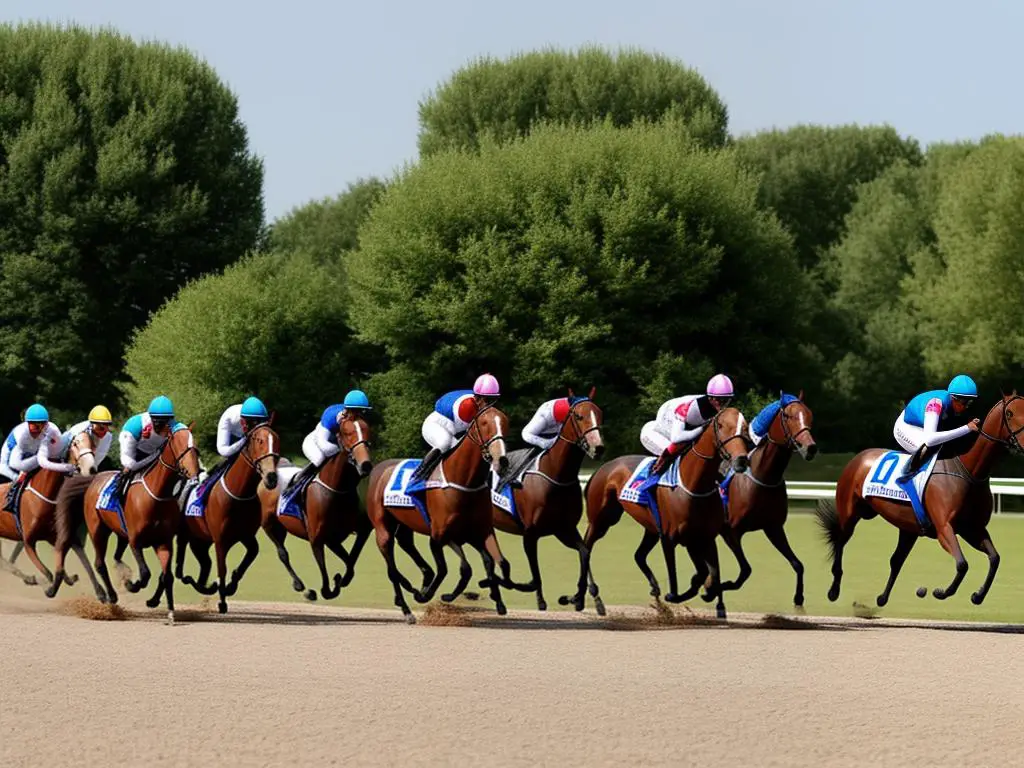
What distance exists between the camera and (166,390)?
42.4m

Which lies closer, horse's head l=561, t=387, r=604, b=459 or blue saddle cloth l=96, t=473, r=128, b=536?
horse's head l=561, t=387, r=604, b=459

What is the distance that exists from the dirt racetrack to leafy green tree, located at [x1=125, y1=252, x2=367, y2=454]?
88.0 ft

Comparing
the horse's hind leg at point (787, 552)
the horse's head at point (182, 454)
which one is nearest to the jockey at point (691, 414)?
the horse's hind leg at point (787, 552)

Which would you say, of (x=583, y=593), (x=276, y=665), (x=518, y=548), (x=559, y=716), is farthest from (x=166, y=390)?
(x=559, y=716)

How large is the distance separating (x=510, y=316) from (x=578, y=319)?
1.77 m

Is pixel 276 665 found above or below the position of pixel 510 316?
below

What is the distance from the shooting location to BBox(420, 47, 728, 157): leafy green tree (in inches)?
1938

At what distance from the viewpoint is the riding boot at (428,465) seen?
1602cm

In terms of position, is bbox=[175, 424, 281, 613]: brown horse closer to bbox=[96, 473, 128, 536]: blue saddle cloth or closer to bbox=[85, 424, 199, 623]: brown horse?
bbox=[85, 424, 199, 623]: brown horse

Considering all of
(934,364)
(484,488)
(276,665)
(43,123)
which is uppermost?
(43,123)

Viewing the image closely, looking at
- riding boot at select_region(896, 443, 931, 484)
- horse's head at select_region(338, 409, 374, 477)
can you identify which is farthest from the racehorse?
riding boot at select_region(896, 443, 931, 484)

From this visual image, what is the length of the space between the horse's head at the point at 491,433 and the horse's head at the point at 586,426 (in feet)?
2.67

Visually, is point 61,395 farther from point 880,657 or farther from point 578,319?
point 880,657

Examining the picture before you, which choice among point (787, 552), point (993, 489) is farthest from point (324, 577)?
point (993, 489)
